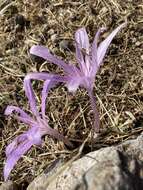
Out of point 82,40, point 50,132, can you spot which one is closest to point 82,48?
point 82,40

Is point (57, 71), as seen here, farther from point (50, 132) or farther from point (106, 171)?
point (106, 171)

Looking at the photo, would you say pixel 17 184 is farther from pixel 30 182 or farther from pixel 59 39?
pixel 59 39

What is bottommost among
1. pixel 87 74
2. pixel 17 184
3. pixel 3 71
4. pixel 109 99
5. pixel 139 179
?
pixel 139 179

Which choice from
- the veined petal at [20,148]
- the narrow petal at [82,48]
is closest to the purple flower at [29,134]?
the veined petal at [20,148]

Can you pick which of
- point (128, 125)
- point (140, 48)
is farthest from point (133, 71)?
point (128, 125)

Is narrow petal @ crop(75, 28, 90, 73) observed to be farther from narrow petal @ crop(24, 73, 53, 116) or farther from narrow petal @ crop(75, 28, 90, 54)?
narrow petal @ crop(24, 73, 53, 116)

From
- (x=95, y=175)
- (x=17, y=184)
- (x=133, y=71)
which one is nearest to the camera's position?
(x=95, y=175)

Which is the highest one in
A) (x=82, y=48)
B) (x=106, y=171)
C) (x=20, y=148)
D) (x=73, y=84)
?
(x=82, y=48)
